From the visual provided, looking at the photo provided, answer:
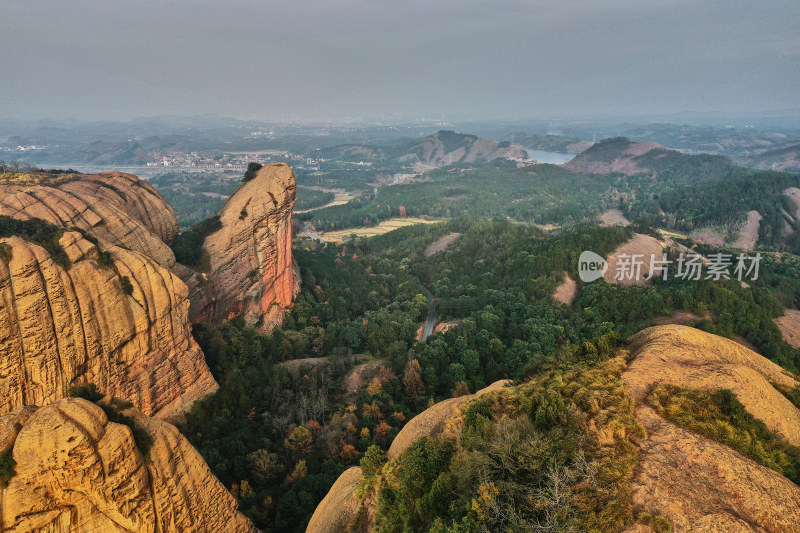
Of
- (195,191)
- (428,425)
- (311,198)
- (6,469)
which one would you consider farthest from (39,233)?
(195,191)

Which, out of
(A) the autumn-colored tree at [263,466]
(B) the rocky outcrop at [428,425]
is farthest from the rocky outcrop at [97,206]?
(B) the rocky outcrop at [428,425]

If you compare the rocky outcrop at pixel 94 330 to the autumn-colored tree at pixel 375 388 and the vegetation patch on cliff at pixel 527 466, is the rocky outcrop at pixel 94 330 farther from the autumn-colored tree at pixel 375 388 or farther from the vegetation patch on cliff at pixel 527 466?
the vegetation patch on cliff at pixel 527 466

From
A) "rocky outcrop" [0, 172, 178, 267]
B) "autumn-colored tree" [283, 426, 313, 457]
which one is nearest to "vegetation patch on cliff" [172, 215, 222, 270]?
"rocky outcrop" [0, 172, 178, 267]

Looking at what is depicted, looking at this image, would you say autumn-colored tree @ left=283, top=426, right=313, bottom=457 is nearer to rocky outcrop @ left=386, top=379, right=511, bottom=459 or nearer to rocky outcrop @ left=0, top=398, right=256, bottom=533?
rocky outcrop @ left=386, top=379, right=511, bottom=459

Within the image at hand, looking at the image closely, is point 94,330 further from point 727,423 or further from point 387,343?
point 727,423

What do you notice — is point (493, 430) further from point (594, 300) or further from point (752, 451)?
point (594, 300)

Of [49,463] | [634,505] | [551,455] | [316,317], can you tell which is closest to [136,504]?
[49,463]
